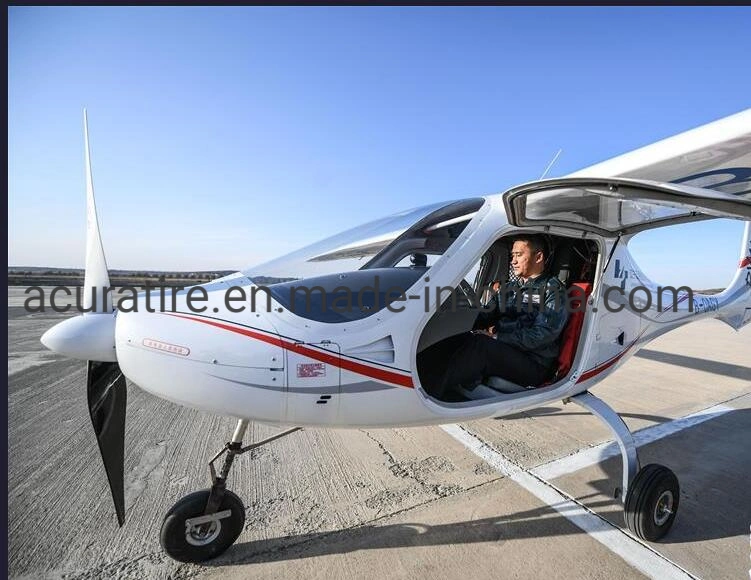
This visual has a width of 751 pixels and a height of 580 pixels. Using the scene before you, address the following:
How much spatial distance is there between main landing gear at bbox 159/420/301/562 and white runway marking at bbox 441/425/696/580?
2019mm

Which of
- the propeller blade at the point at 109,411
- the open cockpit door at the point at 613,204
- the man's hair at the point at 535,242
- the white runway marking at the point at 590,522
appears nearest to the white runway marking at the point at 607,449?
the white runway marking at the point at 590,522

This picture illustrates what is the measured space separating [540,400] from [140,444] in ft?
11.4

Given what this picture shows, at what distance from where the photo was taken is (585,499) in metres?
2.79

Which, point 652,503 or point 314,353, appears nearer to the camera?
point 314,353

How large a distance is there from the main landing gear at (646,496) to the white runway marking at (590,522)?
0.11 meters

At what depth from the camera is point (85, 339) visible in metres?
1.89

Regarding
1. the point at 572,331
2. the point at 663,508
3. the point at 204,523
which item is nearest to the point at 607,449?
the point at 663,508

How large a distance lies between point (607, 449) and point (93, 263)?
416 centimetres

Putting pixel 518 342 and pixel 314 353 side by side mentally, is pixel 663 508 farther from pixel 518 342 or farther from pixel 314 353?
pixel 314 353

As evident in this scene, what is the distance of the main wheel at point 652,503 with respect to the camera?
7.70ft

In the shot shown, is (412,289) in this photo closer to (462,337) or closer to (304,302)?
(304,302)

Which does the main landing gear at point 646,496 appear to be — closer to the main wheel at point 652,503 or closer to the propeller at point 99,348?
the main wheel at point 652,503

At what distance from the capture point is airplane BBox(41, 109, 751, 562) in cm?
188

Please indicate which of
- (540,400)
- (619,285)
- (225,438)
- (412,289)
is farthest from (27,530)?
(619,285)
